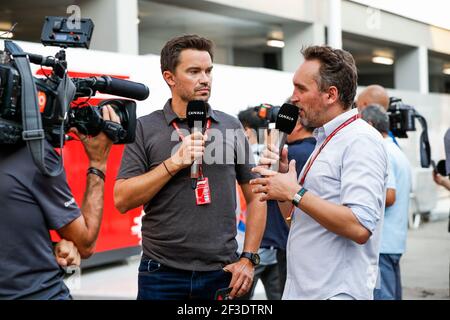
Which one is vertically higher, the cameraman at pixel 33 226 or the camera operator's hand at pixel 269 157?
the camera operator's hand at pixel 269 157

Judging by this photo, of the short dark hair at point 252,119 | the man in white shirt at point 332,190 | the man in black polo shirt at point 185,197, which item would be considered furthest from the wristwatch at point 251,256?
the short dark hair at point 252,119

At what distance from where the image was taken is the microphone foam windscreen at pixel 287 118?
9.85 feet

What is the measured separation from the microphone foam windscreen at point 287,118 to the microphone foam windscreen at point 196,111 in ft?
1.54

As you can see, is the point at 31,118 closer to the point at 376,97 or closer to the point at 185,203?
the point at 185,203

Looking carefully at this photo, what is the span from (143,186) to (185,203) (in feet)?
0.70

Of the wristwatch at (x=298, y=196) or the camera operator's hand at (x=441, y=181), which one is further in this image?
the camera operator's hand at (x=441, y=181)

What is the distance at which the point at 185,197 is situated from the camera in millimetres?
3295

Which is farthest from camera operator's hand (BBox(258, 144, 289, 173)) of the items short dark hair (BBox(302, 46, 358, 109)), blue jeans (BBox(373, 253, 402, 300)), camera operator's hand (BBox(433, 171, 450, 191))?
camera operator's hand (BBox(433, 171, 450, 191))

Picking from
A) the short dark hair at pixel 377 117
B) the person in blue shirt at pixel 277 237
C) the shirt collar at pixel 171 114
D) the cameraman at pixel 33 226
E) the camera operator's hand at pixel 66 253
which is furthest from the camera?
the short dark hair at pixel 377 117

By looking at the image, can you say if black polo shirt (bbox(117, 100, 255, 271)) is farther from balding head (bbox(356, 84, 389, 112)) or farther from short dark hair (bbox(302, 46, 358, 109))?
balding head (bbox(356, 84, 389, 112))

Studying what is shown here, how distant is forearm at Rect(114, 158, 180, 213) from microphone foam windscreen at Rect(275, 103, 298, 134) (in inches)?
19.7

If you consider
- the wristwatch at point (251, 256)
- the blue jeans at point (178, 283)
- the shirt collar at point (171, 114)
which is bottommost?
the blue jeans at point (178, 283)

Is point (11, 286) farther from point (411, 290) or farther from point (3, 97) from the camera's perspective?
point (411, 290)

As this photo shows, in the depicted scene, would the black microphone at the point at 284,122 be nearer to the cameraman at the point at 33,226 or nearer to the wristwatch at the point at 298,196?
the wristwatch at the point at 298,196
